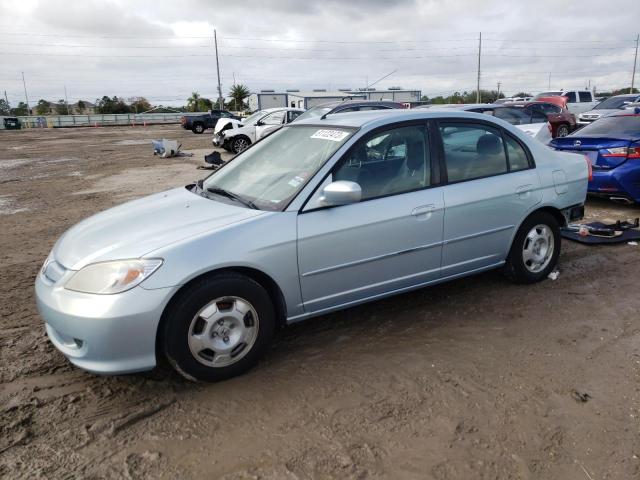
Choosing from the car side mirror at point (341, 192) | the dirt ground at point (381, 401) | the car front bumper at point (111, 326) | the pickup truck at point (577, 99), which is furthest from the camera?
the pickup truck at point (577, 99)

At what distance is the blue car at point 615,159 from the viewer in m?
7.18

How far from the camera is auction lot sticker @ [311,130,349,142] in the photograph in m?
3.79

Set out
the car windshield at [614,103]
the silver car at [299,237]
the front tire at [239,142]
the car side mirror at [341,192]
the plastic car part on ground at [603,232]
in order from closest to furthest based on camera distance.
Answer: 1. the silver car at [299,237]
2. the car side mirror at [341,192]
3. the plastic car part on ground at [603,232]
4. the front tire at [239,142]
5. the car windshield at [614,103]

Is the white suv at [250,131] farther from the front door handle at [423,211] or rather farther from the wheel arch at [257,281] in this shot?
the wheel arch at [257,281]

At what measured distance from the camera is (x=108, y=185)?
11.6 meters

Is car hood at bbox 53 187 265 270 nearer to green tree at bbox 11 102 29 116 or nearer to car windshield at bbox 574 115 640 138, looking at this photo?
car windshield at bbox 574 115 640 138

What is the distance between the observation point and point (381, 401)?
119 inches

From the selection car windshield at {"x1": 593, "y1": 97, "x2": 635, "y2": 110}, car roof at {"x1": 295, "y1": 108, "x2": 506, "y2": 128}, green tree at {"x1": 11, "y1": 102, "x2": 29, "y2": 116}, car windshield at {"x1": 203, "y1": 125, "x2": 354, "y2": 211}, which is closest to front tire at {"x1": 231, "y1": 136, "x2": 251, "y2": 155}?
car windshield at {"x1": 203, "y1": 125, "x2": 354, "y2": 211}

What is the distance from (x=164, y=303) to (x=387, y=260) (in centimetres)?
159

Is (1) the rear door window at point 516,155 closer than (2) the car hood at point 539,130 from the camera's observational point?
Yes

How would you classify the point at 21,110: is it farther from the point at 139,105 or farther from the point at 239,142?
the point at 239,142

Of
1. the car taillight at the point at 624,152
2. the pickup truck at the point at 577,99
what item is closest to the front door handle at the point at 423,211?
the car taillight at the point at 624,152

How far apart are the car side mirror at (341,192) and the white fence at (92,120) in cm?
5626

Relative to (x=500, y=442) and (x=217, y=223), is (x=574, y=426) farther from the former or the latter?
(x=217, y=223)
